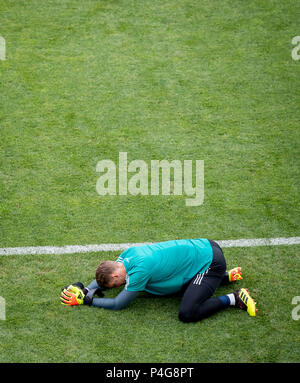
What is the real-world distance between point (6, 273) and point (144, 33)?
559cm

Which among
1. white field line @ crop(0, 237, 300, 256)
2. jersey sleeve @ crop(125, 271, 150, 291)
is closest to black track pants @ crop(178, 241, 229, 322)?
jersey sleeve @ crop(125, 271, 150, 291)

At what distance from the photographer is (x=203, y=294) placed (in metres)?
4.80

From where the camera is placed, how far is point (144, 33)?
9.18 m

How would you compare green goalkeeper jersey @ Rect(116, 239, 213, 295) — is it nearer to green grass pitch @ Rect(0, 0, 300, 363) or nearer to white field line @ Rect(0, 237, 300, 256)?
green grass pitch @ Rect(0, 0, 300, 363)

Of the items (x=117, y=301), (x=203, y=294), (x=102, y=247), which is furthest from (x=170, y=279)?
(x=102, y=247)

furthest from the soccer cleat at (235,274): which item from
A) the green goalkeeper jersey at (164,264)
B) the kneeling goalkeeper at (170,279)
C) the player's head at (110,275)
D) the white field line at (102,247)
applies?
the player's head at (110,275)

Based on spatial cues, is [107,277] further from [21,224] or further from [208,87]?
[208,87]

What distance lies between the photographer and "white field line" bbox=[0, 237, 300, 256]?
5590 millimetres

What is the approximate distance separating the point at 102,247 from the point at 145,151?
1.84m

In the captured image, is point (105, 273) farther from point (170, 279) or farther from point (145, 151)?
point (145, 151)

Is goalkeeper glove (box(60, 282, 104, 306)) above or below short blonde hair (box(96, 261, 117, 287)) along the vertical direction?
below

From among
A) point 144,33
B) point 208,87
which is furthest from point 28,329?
point 144,33

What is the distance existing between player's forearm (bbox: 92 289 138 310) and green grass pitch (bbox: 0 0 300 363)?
0.10m

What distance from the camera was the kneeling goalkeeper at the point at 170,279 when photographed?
184 inches
